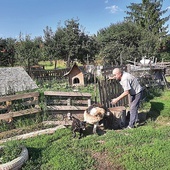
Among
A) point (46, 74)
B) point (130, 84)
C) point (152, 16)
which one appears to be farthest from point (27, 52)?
point (152, 16)

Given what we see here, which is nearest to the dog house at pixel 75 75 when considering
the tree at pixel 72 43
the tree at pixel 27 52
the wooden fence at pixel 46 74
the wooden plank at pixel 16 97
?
the wooden fence at pixel 46 74

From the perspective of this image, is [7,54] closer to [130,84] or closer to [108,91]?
[108,91]

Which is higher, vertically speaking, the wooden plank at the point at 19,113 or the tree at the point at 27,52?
the tree at the point at 27,52

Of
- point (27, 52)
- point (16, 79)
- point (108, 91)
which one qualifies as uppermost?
point (27, 52)

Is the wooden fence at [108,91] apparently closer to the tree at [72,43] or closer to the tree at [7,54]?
the tree at [72,43]

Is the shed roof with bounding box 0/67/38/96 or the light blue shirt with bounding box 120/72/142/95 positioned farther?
the shed roof with bounding box 0/67/38/96

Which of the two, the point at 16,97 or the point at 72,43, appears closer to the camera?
the point at 16,97

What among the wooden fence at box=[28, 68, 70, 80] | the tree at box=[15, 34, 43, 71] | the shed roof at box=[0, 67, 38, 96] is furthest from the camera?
the tree at box=[15, 34, 43, 71]

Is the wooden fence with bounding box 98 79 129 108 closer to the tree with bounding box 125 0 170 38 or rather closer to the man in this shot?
the man

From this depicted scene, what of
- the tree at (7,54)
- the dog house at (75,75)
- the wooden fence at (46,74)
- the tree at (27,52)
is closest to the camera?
the dog house at (75,75)

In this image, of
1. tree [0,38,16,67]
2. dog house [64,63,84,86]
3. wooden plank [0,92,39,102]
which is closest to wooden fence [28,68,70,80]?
dog house [64,63,84,86]

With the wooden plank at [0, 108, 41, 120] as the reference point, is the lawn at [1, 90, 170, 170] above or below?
below

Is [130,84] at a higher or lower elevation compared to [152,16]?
lower

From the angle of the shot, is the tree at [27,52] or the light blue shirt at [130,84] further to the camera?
the tree at [27,52]
